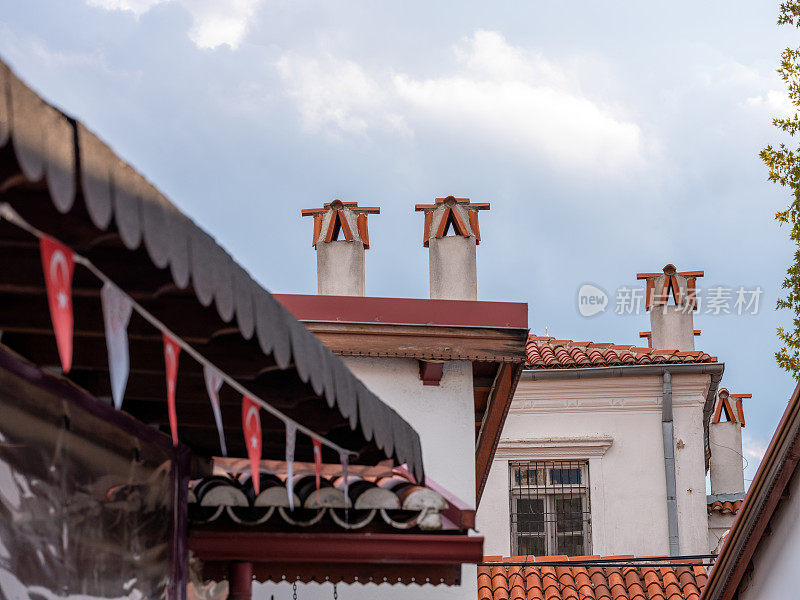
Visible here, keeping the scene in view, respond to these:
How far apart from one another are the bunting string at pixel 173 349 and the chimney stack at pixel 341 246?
831 cm

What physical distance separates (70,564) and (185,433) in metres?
0.99

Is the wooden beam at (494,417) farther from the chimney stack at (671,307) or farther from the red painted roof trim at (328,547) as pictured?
the chimney stack at (671,307)

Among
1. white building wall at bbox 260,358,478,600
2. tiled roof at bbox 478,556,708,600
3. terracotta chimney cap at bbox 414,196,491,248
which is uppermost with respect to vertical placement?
terracotta chimney cap at bbox 414,196,491,248

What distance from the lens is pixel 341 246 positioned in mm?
13117

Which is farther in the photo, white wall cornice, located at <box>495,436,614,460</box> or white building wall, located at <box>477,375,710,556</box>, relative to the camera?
white wall cornice, located at <box>495,436,614,460</box>

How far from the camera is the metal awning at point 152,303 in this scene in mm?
2148

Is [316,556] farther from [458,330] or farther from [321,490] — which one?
[458,330]

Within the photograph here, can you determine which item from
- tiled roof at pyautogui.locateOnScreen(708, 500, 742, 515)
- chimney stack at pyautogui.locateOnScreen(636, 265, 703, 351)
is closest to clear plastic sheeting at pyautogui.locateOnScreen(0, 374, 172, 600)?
tiled roof at pyautogui.locateOnScreen(708, 500, 742, 515)

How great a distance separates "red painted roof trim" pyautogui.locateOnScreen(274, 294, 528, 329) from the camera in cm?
860

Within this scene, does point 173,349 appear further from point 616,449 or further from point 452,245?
point 616,449

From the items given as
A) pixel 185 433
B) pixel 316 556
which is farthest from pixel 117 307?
pixel 316 556

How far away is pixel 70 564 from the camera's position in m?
3.73

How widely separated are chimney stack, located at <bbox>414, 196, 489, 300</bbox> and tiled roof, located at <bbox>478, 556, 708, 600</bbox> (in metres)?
2.85

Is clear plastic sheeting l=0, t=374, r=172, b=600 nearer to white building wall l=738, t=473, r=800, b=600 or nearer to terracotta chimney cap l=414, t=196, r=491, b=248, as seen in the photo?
white building wall l=738, t=473, r=800, b=600
